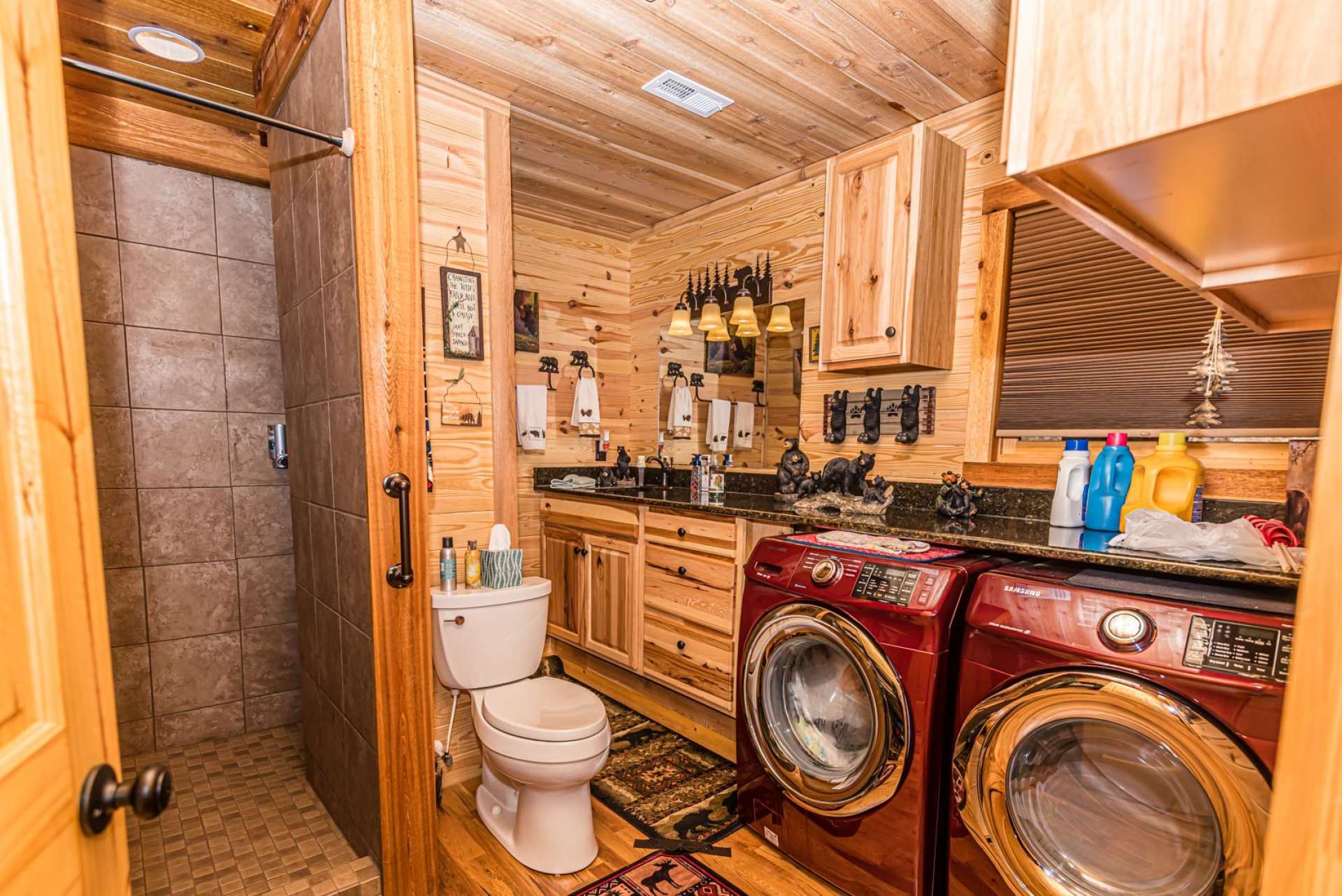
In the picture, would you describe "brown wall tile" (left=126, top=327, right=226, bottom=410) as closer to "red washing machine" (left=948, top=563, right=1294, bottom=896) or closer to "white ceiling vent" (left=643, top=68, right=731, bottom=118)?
"white ceiling vent" (left=643, top=68, right=731, bottom=118)

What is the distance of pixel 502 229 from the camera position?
7.10 feet

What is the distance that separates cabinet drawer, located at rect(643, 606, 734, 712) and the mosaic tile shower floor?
1.18 meters

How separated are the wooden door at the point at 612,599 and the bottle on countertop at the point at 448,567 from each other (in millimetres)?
830

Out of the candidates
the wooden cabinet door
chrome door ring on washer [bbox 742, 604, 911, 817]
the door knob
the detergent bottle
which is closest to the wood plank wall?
the wooden cabinet door

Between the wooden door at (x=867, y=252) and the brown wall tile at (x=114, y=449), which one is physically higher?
the wooden door at (x=867, y=252)

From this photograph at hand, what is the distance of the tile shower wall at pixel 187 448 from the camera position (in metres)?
2.19

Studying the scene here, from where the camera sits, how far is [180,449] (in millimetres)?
2316

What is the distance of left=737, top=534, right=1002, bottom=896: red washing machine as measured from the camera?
1.43 meters

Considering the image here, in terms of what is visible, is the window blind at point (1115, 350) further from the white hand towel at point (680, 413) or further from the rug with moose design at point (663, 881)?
the rug with moose design at point (663, 881)

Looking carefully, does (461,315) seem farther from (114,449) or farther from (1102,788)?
(1102,788)

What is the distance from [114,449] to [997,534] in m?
3.14

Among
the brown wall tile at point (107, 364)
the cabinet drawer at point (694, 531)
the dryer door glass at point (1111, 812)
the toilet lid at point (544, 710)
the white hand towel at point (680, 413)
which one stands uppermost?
the brown wall tile at point (107, 364)

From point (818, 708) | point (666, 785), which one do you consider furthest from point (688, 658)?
point (818, 708)

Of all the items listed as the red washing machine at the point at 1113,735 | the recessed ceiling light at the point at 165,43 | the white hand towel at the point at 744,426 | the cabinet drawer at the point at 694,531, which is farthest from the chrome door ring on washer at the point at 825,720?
the recessed ceiling light at the point at 165,43
